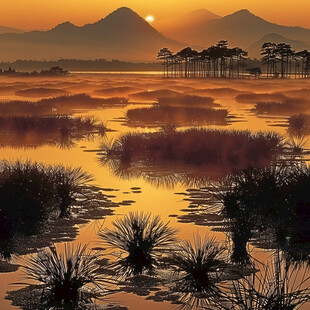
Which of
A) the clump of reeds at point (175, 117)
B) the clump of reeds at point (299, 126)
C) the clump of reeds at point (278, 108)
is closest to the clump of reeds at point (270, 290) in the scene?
the clump of reeds at point (299, 126)

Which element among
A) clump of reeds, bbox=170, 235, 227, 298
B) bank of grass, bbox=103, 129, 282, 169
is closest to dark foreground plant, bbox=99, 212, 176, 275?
clump of reeds, bbox=170, 235, 227, 298

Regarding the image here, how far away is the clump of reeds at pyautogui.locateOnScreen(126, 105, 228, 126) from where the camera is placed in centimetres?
4940

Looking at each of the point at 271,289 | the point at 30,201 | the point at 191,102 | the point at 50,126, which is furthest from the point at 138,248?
the point at 191,102

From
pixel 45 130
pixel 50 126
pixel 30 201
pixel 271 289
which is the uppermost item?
pixel 30 201

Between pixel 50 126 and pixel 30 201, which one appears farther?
pixel 50 126

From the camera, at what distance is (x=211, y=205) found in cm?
1853

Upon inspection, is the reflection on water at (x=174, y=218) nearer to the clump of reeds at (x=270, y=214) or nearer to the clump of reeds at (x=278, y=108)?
the clump of reeds at (x=270, y=214)

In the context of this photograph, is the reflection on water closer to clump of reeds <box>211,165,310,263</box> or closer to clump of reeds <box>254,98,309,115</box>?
clump of reeds <box>211,165,310,263</box>

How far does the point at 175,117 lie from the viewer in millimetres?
52969

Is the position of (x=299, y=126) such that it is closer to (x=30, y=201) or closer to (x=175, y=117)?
(x=175, y=117)

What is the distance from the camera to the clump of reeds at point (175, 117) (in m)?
49.4

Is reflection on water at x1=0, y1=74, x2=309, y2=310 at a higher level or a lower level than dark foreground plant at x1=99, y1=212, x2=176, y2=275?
lower

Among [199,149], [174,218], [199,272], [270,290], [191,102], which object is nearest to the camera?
[270,290]

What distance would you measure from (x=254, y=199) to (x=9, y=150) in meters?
20.0
